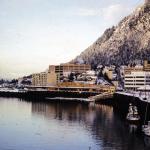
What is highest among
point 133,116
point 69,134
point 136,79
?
point 136,79

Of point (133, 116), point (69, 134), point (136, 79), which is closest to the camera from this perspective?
point (69, 134)

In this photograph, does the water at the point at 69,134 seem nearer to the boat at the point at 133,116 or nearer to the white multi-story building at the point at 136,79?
the boat at the point at 133,116

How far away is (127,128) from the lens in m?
80.4

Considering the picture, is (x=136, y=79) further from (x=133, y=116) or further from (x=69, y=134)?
(x=69, y=134)

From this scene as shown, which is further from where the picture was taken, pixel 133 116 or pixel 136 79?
pixel 136 79

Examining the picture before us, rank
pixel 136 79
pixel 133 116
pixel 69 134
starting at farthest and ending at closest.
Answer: pixel 136 79
pixel 133 116
pixel 69 134

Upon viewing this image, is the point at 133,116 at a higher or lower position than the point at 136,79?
lower

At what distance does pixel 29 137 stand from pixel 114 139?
10.8 m

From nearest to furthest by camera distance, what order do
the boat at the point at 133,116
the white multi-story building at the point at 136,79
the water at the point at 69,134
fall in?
the water at the point at 69,134 < the boat at the point at 133,116 < the white multi-story building at the point at 136,79

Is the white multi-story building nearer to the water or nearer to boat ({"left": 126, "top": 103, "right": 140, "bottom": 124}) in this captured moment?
the water

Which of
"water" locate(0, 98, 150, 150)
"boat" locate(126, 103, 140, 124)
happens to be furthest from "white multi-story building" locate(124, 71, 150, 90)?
"boat" locate(126, 103, 140, 124)

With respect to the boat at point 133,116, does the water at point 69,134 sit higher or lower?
lower

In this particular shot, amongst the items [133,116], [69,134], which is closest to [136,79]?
[133,116]

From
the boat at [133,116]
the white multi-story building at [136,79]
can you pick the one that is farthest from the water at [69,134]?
the white multi-story building at [136,79]
